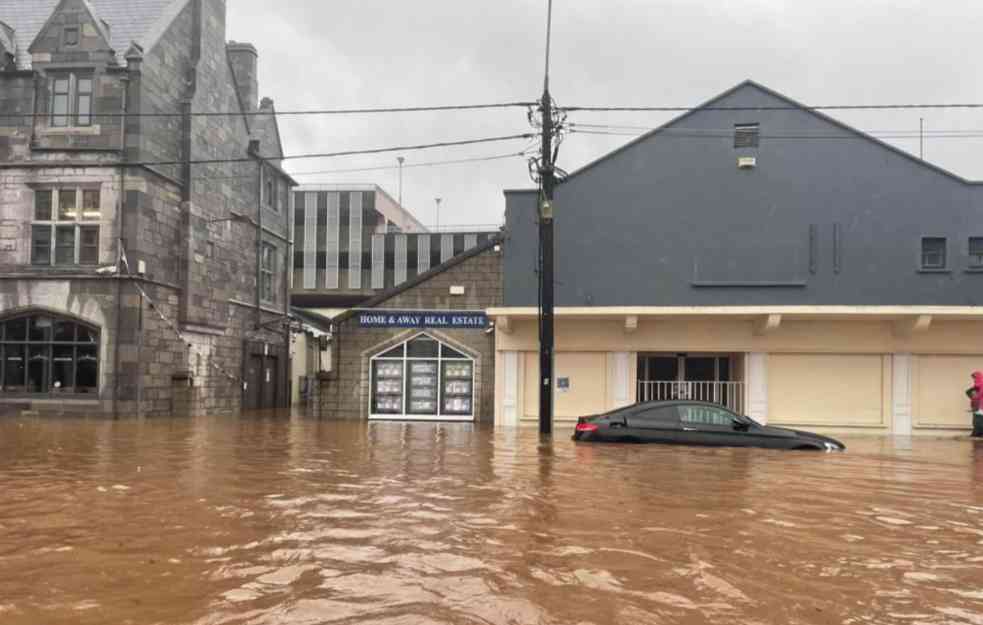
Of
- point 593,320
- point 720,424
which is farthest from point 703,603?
point 593,320

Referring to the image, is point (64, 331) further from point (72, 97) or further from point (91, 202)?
point (72, 97)

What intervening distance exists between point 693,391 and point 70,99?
18.4m

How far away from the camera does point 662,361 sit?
20.4 meters

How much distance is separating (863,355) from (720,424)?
7801 mm

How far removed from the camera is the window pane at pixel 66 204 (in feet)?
72.9

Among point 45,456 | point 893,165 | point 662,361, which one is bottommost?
point 45,456

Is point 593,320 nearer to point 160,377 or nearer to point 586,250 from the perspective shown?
point 586,250

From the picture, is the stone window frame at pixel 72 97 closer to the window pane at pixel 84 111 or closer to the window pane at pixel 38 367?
the window pane at pixel 84 111

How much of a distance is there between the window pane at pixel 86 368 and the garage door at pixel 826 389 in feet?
57.4

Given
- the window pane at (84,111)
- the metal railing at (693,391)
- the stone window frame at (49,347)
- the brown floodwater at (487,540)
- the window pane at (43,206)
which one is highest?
the window pane at (84,111)

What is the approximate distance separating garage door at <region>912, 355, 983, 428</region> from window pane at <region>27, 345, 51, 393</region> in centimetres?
2221

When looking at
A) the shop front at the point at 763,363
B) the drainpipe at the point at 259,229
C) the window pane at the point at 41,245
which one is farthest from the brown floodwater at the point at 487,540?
the drainpipe at the point at 259,229

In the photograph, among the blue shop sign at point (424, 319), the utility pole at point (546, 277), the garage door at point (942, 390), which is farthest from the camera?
the blue shop sign at point (424, 319)

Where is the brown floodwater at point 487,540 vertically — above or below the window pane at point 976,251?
below
